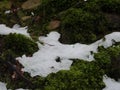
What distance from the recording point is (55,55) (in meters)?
3.35

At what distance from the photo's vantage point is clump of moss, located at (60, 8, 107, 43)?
359cm

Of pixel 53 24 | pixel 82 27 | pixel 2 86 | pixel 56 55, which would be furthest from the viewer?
pixel 53 24

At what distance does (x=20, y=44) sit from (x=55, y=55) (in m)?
0.41

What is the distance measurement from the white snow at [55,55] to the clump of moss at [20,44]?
70mm

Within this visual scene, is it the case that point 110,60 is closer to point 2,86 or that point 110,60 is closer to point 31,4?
point 2,86

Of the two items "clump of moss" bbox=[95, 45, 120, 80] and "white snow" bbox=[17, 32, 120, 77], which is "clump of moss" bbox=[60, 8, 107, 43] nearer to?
"white snow" bbox=[17, 32, 120, 77]

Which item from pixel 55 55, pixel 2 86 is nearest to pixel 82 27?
pixel 55 55

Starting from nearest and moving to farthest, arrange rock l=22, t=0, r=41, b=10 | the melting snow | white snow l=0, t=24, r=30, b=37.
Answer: the melting snow → white snow l=0, t=24, r=30, b=37 → rock l=22, t=0, r=41, b=10

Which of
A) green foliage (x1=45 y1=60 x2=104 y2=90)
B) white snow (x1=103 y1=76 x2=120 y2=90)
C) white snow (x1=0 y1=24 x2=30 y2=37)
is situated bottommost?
white snow (x1=0 y1=24 x2=30 y2=37)

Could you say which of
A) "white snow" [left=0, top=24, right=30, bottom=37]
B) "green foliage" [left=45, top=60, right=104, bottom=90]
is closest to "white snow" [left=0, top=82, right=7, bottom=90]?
"green foliage" [left=45, top=60, right=104, bottom=90]

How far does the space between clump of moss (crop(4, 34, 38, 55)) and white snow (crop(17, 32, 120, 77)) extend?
70mm

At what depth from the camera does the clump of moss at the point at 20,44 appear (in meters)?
3.42

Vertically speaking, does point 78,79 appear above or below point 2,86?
above

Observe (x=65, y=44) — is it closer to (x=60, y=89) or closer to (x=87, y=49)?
(x=87, y=49)
